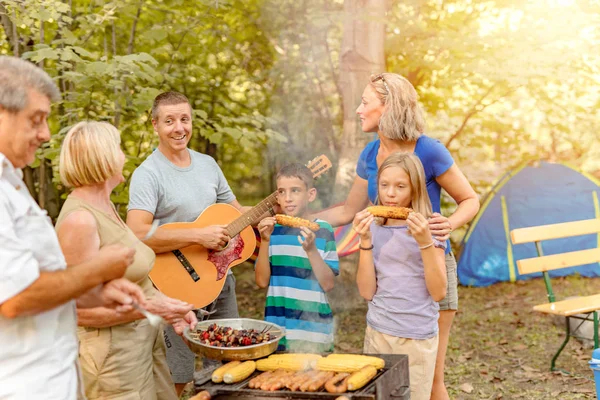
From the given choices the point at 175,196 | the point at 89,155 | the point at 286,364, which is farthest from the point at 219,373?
the point at 175,196

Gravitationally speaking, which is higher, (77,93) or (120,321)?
(77,93)

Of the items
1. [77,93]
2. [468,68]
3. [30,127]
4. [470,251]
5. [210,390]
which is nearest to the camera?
[30,127]

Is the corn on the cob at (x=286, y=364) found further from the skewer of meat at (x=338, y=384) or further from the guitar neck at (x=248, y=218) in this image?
the guitar neck at (x=248, y=218)

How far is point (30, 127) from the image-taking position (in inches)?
77.2

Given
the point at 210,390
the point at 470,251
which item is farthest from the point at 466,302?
the point at 210,390

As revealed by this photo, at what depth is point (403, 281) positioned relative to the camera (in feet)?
10.7

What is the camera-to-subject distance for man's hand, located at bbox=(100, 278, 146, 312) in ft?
6.93

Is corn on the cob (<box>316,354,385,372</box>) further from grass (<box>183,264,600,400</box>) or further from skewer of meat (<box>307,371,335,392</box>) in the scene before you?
grass (<box>183,264,600,400</box>)

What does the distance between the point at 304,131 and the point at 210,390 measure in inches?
240

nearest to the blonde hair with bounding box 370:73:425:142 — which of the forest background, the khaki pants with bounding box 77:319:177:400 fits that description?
the khaki pants with bounding box 77:319:177:400

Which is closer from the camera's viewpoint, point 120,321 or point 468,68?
point 120,321

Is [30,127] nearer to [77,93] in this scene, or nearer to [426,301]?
[426,301]

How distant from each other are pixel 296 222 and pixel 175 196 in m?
0.84

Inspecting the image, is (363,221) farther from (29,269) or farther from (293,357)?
(29,269)
